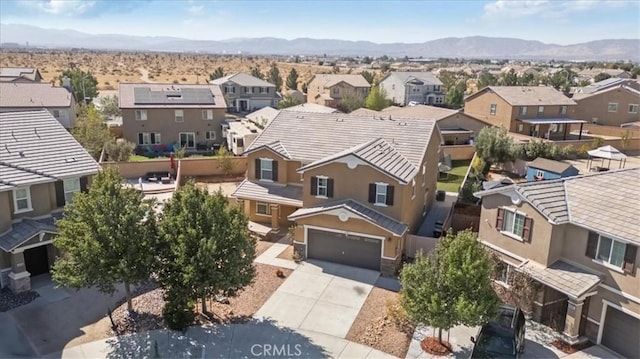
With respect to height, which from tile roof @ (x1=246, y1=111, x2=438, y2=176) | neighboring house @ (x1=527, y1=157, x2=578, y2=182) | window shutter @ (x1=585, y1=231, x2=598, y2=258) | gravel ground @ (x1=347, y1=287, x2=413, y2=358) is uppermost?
tile roof @ (x1=246, y1=111, x2=438, y2=176)

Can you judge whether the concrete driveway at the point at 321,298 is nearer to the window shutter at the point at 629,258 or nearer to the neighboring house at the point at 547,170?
the window shutter at the point at 629,258

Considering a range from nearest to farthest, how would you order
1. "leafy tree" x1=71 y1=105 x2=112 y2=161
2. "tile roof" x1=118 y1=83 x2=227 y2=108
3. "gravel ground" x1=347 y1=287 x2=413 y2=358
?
"gravel ground" x1=347 y1=287 x2=413 y2=358
"leafy tree" x1=71 y1=105 x2=112 y2=161
"tile roof" x1=118 y1=83 x2=227 y2=108

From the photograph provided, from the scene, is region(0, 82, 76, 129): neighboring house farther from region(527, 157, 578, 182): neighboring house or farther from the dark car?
the dark car

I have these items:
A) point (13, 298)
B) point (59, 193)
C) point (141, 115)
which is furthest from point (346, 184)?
point (141, 115)

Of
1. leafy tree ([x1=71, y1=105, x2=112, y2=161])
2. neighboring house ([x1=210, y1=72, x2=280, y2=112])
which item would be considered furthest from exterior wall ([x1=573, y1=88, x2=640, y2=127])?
leafy tree ([x1=71, y1=105, x2=112, y2=161])

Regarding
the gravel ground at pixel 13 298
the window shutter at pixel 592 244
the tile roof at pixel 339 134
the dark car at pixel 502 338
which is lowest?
the gravel ground at pixel 13 298

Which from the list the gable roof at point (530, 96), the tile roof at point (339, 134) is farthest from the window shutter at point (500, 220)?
the gable roof at point (530, 96)

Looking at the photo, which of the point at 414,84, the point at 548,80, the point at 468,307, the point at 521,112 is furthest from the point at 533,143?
the point at 548,80
